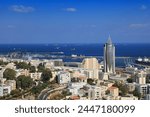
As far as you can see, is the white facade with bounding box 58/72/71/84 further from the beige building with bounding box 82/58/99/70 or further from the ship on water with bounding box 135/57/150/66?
the ship on water with bounding box 135/57/150/66

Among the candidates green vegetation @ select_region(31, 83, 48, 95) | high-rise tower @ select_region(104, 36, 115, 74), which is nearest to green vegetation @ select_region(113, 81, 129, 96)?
high-rise tower @ select_region(104, 36, 115, 74)

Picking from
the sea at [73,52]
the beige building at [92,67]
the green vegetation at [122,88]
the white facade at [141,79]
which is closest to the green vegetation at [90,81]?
the beige building at [92,67]

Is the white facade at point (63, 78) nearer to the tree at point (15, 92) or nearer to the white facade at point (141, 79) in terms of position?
the tree at point (15, 92)

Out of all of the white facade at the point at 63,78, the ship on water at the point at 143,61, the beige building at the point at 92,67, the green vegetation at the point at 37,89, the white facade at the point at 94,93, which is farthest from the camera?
the ship on water at the point at 143,61

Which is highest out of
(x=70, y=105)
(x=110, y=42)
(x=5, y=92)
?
(x=110, y=42)

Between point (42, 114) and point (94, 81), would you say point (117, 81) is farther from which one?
point (42, 114)

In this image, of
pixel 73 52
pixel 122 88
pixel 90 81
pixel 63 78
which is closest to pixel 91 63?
pixel 73 52

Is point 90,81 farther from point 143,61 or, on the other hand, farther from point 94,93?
point 143,61

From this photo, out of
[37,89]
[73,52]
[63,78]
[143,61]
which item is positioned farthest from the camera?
[143,61]

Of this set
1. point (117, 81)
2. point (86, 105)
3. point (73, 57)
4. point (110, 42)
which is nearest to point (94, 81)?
point (117, 81)
